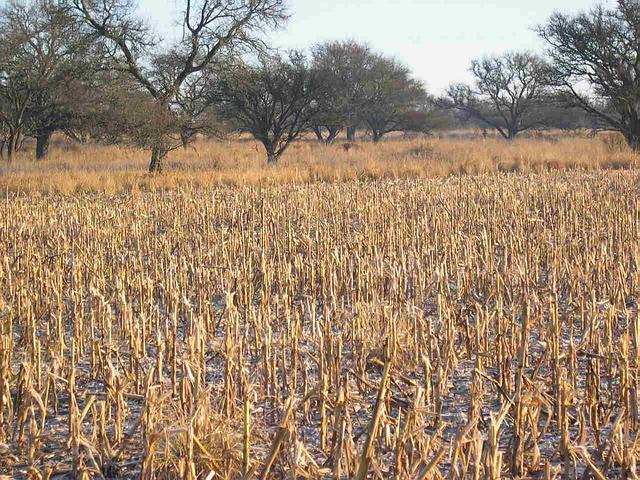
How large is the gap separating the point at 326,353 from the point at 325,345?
16 cm

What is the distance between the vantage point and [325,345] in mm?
3777

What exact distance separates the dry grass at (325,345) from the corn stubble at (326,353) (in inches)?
0.7

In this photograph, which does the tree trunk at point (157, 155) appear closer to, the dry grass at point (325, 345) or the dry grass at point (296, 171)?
the dry grass at point (296, 171)

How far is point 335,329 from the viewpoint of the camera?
192 inches

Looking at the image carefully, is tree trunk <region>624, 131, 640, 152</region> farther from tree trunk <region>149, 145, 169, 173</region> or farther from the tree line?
tree trunk <region>149, 145, 169, 173</region>

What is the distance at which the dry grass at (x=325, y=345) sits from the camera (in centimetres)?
280

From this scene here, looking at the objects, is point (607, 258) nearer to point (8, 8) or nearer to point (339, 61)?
point (8, 8)

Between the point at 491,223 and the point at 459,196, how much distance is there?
272 cm

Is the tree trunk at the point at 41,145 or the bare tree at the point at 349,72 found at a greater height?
the bare tree at the point at 349,72

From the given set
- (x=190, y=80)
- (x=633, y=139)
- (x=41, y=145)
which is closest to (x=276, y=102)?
(x=190, y=80)

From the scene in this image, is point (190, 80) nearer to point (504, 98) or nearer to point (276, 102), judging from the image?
point (276, 102)

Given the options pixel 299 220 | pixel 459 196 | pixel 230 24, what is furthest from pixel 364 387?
pixel 230 24

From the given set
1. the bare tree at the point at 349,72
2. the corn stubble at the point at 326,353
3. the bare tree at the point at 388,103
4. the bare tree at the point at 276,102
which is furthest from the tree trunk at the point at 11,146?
the bare tree at the point at 388,103

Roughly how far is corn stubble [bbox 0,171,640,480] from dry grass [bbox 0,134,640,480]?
0.02 m
